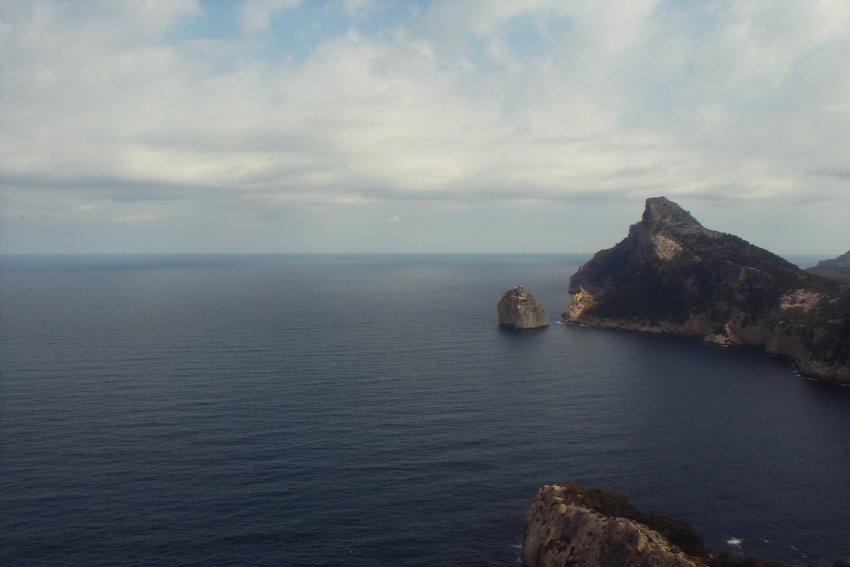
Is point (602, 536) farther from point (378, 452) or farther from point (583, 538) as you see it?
point (378, 452)

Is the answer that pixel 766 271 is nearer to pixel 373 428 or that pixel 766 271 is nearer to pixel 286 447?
pixel 373 428

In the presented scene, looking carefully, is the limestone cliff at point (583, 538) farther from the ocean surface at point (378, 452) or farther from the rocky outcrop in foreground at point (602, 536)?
the ocean surface at point (378, 452)

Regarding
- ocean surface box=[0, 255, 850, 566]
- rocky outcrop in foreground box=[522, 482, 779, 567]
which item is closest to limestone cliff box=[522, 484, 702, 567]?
rocky outcrop in foreground box=[522, 482, 779, 567]

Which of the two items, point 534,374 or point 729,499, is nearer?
point 729,499

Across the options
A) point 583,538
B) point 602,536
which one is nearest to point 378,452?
point 583,538

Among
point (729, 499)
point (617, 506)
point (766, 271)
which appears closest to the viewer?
point (617, 506)

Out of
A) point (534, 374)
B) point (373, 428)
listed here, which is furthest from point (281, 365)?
point (534, 374)

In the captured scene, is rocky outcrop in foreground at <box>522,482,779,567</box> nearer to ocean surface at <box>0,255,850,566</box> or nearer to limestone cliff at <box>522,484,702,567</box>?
limestone cliff at <box>522,484,702,567</box>

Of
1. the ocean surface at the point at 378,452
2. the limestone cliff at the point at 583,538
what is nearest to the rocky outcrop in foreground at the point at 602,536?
the limestone cliff at the point at 583,538
